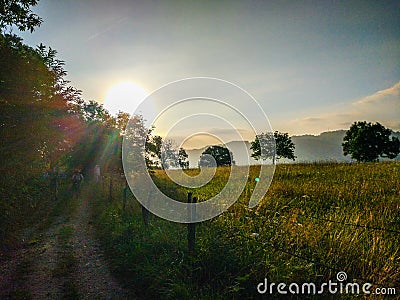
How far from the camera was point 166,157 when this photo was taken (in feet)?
47.5

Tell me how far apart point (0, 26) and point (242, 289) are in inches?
381

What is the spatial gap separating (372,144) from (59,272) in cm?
8232

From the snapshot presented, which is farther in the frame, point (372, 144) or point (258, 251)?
point (372, 144)

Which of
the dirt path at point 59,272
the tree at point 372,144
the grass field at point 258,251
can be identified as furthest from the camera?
the tree at point 372,144

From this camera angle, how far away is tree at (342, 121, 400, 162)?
2977 inches

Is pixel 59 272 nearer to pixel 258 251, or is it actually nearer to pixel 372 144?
pixel 258 251

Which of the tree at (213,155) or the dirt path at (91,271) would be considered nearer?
the dirt path at (91,271)

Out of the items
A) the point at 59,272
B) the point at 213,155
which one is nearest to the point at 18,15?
the point at 59,272

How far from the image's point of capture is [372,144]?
76.1 meters

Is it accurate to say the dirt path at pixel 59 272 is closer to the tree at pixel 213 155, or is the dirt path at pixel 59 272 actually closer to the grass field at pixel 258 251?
the grass field at pixel 258 251

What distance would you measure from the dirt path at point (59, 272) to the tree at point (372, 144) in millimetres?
77019

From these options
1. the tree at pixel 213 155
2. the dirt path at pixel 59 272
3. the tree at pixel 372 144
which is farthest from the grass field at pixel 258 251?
the tree at pixel 372 144

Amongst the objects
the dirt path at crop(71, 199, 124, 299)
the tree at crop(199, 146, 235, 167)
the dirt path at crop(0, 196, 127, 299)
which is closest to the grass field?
the dirt path at crop(71, 199, 124, 299)

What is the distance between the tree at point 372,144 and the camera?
75625 mm
